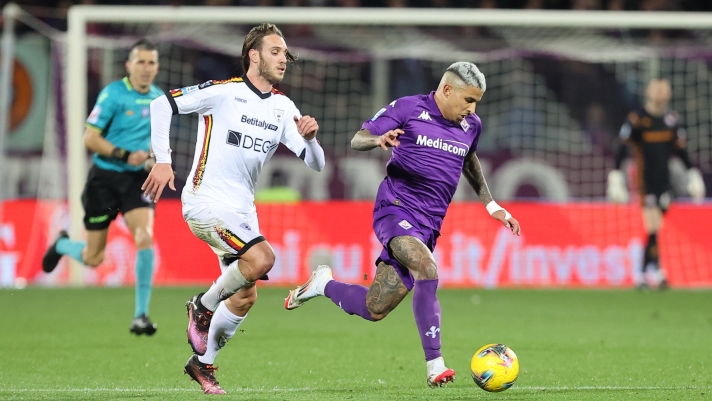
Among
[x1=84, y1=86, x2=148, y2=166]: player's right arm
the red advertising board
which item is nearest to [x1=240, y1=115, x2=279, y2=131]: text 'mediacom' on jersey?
[x1=84, y1=86, x2=148, y2=166]: player's right arm

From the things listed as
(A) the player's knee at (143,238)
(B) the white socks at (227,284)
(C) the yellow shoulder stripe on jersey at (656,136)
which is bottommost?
(B) the white socks at (227,284)

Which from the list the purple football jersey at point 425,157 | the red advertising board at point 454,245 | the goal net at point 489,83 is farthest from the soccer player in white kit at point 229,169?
the goal net at point 489,83

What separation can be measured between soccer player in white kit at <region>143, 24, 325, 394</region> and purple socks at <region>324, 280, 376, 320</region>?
0.57 m

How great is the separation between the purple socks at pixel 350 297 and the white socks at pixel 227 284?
0.71m

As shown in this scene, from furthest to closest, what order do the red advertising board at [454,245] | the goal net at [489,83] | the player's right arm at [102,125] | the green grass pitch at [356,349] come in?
the goal net at [489,83] → the red advertising board at [454,245] → the player's right arm at [102,125] → the green grass pitch at [356,349]

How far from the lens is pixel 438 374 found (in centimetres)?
590

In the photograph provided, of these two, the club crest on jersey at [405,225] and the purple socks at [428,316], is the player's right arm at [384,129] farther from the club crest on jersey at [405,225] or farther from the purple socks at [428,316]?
the purple socks at [428,316]

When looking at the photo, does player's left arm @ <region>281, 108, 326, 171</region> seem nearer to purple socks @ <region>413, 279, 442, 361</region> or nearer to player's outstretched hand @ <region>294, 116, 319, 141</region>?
player's outstretched hand @ <region>294, 116, 319, 141</region>

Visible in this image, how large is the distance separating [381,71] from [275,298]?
6052mm

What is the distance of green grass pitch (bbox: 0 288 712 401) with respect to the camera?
6316 millimetres

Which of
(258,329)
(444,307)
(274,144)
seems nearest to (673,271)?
(444,307)

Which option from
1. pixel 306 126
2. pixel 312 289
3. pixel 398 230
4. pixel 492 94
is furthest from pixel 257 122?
pixel 492 94

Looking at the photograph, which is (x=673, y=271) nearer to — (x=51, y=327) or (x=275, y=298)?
(x=275, y=298)

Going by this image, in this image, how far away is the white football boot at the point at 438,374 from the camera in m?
5.84
